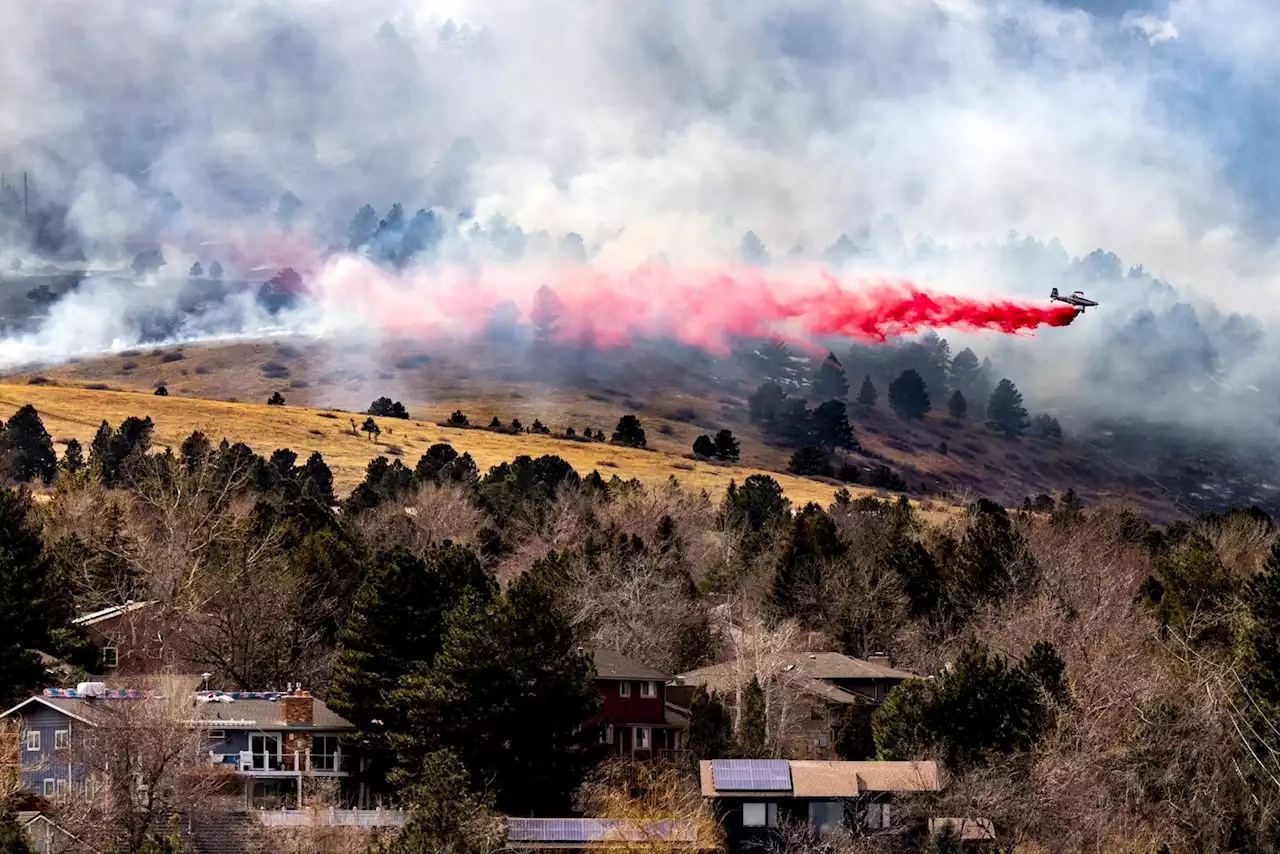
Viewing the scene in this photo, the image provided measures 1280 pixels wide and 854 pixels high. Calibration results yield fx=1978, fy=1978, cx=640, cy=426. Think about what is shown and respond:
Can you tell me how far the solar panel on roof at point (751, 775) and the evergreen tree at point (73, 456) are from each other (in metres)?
101

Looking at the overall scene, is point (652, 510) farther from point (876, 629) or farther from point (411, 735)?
point (411, 735)

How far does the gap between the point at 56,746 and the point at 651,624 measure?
4017 centimetres

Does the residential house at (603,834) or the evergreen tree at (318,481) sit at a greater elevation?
the evergreen tree at (318,481)

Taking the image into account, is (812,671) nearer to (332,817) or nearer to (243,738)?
(243,738)

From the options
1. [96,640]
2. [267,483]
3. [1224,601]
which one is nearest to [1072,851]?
[1224,601]

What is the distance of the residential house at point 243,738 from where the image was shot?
72500mm

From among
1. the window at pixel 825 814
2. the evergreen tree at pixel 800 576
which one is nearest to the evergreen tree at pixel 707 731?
the window at pixel 825 814

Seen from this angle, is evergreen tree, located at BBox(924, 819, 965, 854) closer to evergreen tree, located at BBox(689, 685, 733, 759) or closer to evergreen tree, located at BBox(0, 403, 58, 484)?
evergreen tree, located at BBox(689, 685, 733, 759)

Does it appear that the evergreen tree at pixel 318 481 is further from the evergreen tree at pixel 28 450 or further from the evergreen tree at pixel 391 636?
the evergreen tree at pixel 391 636

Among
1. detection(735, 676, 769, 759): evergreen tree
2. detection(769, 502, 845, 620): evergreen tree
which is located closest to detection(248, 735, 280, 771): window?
detection(735, 676, 769, 759): evergreen tree

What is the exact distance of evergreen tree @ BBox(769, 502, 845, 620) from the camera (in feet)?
375

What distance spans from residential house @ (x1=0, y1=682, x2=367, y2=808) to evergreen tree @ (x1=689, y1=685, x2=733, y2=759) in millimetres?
13019

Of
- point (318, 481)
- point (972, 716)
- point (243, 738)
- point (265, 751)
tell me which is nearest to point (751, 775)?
point (972, 716)

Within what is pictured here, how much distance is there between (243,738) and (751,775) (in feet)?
66.6
